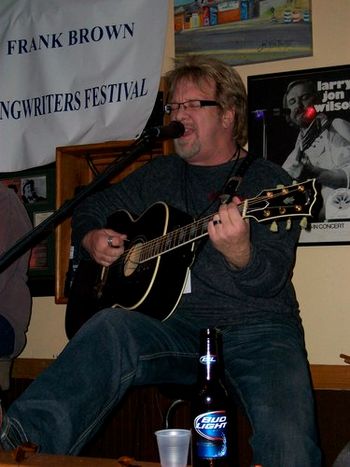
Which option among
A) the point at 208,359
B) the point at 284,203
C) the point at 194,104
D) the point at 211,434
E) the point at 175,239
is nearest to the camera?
the point at 211,434

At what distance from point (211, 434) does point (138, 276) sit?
0.62 meters

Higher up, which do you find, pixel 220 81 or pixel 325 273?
pixel 220 81

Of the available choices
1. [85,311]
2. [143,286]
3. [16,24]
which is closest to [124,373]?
[143,286]

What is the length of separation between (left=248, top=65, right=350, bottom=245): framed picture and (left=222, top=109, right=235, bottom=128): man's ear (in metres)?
0.21

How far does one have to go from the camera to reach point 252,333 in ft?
5.50

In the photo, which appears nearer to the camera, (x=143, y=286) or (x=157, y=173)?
(x=143, y=286)

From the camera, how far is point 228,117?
80.7 inches

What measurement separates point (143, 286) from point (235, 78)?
772mm

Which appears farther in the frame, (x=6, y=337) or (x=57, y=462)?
(x=6, y=337)

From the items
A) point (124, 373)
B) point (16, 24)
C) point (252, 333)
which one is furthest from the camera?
point (16, 24)

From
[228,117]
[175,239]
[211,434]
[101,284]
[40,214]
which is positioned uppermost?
[228,117]

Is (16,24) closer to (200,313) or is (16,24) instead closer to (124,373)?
(200,313)

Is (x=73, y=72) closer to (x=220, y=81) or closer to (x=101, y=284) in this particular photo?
(x=220, y=81)

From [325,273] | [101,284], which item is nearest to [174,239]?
[101,284]
